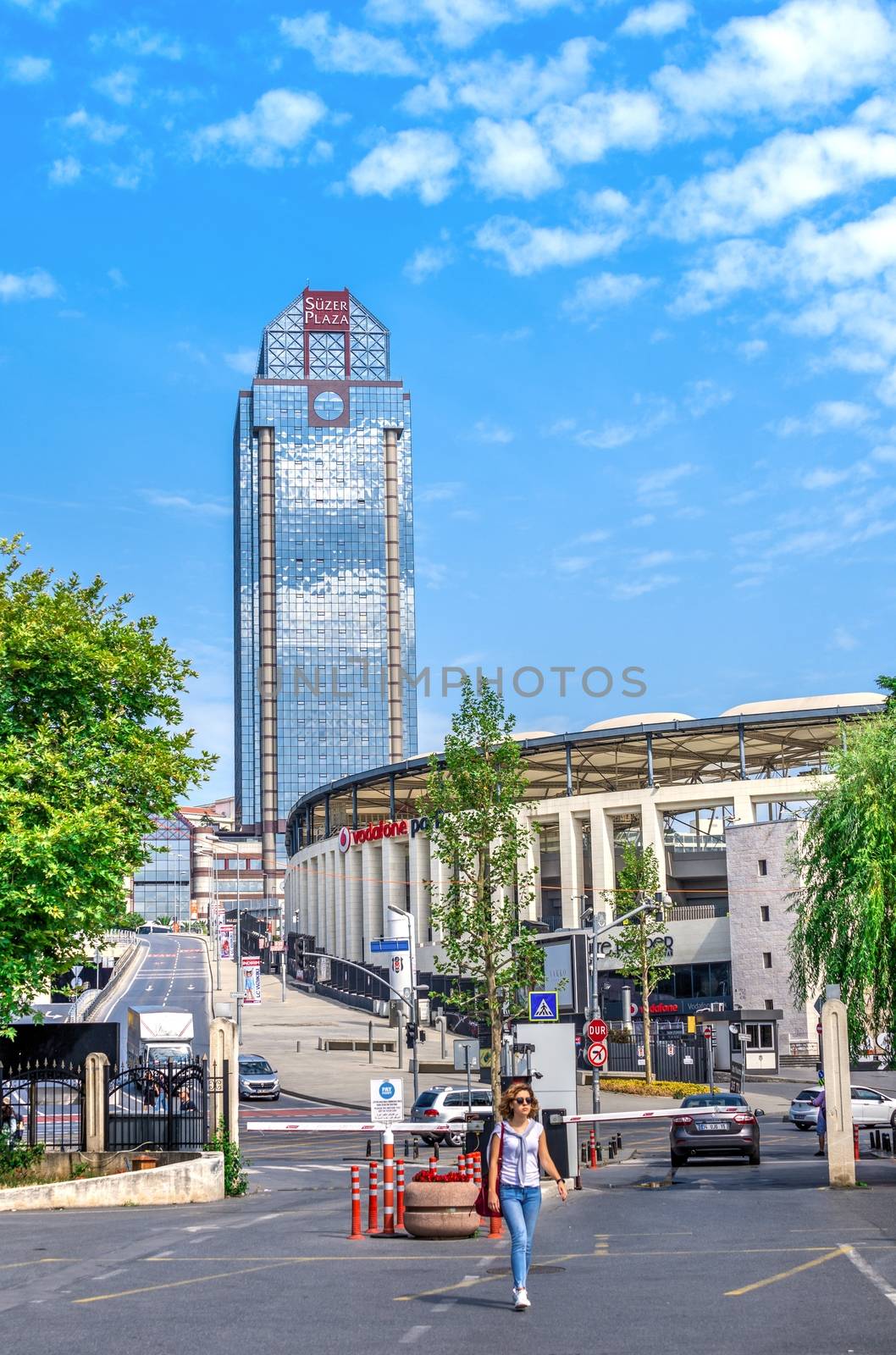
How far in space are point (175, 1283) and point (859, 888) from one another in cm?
1807

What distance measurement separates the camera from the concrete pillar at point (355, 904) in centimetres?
11438

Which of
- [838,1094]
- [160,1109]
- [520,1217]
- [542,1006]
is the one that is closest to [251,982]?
[542,1006]

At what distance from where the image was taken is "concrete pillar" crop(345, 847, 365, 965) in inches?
4503

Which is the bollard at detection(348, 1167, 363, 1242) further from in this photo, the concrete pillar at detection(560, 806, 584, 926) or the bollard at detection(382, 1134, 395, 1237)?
the concrete pillar at detection(560, 806, 584, 926)

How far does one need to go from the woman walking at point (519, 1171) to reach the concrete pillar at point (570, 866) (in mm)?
77864

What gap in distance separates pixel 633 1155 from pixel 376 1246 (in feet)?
66.1

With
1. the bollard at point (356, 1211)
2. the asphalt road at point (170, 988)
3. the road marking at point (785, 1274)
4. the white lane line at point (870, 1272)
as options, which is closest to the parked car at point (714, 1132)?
the bollard at point (356, 1211)

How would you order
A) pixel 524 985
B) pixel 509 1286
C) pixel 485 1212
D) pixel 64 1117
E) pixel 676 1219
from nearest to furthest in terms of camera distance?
pixel 509 1286
pixel 485 1212
pixel 676 1219
pixel 64 1117
pixel 524 985

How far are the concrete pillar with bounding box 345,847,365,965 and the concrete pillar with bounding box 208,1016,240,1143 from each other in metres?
89.1

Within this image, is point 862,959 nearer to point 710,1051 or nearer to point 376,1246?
point 376,1246

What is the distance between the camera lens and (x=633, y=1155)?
35.7m

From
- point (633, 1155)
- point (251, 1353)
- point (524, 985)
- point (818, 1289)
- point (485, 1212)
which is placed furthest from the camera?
point (524, 985)

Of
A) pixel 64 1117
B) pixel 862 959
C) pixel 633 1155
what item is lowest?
pixel 633 1155

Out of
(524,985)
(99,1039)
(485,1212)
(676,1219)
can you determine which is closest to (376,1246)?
(485,1212)
